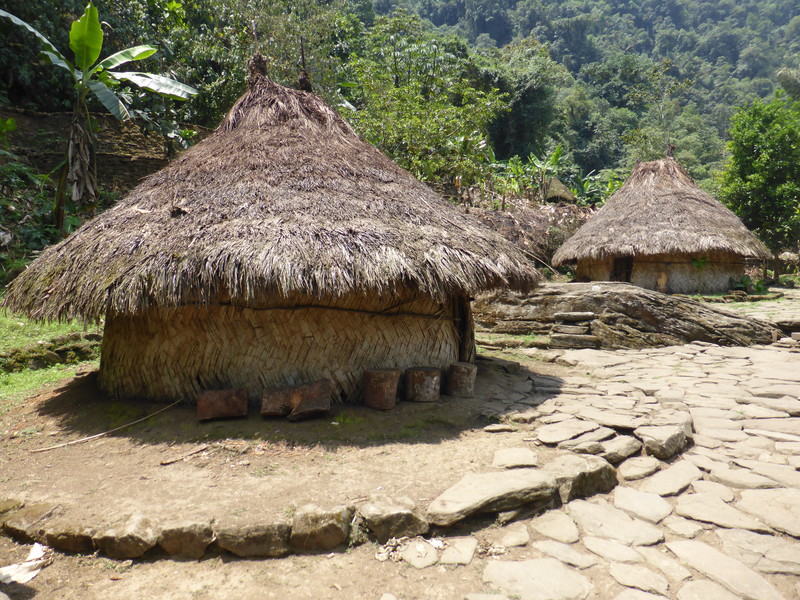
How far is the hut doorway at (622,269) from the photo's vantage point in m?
11.6

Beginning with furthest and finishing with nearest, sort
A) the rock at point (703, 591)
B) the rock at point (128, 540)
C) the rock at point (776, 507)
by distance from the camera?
the rock at point (776, 507) → the rock at point (128, 540) → the rock at point (703, 591)

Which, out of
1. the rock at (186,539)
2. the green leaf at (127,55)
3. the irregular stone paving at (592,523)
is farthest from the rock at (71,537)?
the green leaf at (127,55)

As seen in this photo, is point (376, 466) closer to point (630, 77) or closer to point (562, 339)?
point (562, 339)

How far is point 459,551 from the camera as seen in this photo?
2057 mm

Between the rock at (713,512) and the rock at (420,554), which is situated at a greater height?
the rock at (713,512)

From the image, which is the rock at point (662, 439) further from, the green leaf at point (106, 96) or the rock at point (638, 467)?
the green leaf at point (106, 96)

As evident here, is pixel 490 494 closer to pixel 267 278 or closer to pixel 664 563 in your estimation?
pixel 664 563

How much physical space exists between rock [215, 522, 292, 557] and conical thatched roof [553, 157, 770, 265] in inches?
413

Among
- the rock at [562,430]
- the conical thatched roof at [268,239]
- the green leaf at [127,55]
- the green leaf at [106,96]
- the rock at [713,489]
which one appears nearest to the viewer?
the rock at [713,489]

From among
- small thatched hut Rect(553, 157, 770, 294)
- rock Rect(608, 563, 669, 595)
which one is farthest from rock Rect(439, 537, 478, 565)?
small thatched hut Rect(553, 157, 770, 294)

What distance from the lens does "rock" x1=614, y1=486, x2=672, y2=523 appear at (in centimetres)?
232

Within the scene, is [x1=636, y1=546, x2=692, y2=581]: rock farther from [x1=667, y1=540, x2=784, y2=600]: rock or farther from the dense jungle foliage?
the dense jungle foliage

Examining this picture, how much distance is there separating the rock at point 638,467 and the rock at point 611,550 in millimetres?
714

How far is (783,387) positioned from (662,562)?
10.7ft
